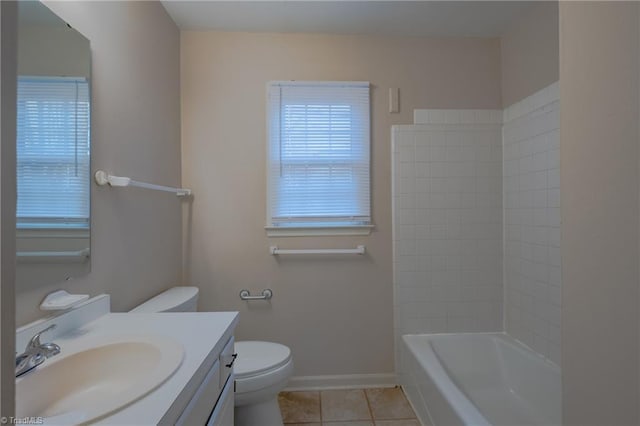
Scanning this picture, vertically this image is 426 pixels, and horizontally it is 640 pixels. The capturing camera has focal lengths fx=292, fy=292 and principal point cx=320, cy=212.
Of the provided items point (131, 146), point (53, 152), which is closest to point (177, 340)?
point (53, 152)

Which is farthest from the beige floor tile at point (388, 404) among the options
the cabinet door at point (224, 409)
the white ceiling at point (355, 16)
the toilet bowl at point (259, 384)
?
the white ceiling at point (355, 16)

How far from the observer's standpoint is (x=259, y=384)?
1.43m

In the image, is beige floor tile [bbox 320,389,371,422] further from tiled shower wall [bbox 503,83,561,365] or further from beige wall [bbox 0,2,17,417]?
beige wall [bbox 0,2,17,417]

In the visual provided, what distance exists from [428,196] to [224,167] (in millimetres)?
1428

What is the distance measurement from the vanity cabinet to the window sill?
3.09ft

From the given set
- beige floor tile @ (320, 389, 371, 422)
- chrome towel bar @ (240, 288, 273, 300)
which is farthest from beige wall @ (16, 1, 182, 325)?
beige floor tile @ (320, 389, 371, 422)

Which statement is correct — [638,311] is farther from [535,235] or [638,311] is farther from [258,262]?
[258,262]

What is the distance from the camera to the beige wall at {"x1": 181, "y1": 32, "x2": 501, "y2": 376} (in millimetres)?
1989

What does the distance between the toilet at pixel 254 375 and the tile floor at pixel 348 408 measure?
285mm

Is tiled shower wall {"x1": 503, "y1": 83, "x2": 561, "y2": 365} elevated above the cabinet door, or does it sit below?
above

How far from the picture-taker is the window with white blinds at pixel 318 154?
1.99 metres

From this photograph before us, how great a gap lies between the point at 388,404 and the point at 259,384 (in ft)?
3.02

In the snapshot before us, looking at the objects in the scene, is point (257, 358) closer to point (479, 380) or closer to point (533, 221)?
point (479, 380)

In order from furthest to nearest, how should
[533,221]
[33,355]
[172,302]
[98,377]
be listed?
[533,221] < [172,302] < [98,377] < [33,355]
